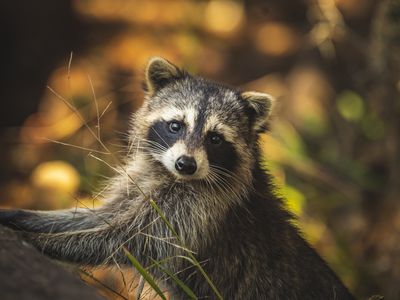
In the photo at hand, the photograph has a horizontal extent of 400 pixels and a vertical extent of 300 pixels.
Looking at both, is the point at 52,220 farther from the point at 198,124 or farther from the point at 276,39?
the point at 276,39

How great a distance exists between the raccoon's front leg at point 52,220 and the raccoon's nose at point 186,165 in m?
0.63

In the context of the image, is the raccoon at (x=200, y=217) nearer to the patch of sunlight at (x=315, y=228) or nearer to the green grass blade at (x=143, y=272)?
the green grass blade at (x=143, y=272)

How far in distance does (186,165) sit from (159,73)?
3.65ft

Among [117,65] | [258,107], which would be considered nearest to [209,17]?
[117,65]

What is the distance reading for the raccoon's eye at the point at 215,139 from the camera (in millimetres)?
5047

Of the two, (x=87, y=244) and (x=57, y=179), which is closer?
(x=87, y=244)

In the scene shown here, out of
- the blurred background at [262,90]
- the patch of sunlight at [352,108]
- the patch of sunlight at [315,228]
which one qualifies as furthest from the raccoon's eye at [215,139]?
the patch of sunlight at [352,108]

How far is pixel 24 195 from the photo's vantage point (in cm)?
920

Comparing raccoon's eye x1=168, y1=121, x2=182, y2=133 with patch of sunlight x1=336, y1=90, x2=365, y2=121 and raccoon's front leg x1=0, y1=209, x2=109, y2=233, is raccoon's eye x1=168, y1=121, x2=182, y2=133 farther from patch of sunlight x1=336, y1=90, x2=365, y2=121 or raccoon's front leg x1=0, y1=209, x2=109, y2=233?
patch of sunlight x1=336, y1=90, x2=365, y2=121

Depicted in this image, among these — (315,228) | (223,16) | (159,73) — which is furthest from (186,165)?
(223,16)

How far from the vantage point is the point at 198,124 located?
5.02m

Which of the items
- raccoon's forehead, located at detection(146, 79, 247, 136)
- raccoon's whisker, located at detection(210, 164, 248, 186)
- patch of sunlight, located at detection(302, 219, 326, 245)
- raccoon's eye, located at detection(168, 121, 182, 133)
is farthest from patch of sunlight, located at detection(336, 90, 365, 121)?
raccoon's eye, located at detection(168, 121, 182, 133)

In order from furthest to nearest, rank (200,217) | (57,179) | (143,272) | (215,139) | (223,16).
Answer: (223,16)
(57,179)
(215,139)
(200,217)
(143,272)

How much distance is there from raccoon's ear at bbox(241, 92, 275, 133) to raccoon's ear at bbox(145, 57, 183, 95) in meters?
0.59
